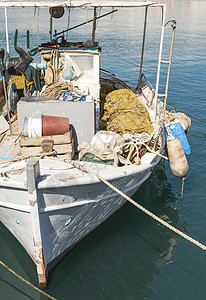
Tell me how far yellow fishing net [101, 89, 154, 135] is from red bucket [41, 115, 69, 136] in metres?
1.92

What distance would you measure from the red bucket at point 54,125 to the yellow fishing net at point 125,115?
1.92 meters

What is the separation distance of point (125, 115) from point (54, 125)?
260 centimetres

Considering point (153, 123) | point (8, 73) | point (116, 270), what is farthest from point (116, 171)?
point (8, 73)

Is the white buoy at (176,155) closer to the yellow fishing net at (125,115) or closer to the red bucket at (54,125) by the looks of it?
the yellow fishing net at (125,115)

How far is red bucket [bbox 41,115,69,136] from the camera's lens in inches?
278

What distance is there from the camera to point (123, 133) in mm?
8500

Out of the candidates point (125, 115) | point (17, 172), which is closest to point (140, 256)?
point (125, 115)

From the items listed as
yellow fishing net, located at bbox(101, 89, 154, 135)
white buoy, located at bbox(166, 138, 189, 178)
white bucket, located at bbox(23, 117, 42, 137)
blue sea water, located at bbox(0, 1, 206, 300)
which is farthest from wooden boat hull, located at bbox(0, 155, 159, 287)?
white buoy, located at bbox(166, 138, 189, 178)

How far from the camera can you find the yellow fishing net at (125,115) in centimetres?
860

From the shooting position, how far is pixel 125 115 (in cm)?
898

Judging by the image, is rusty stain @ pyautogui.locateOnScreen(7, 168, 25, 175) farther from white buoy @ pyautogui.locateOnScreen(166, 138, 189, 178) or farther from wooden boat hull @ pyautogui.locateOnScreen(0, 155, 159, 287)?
white buoy @ pyautogui.locateOnScreen(166, 138, 189, 178)

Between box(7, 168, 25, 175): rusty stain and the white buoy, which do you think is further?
the white buoy

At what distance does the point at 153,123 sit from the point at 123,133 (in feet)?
5.10

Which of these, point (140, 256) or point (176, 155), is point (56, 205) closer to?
point (140, 256)
